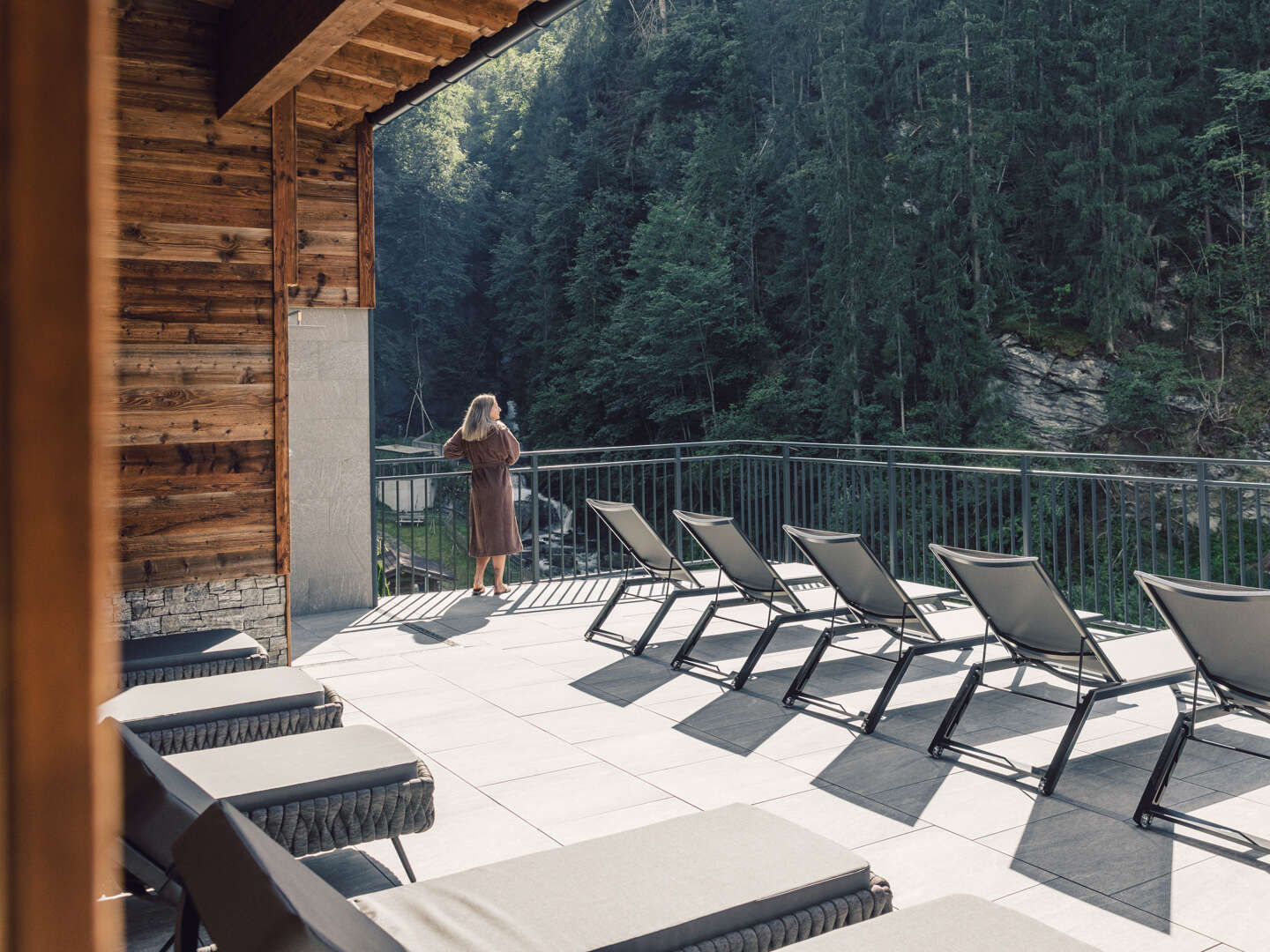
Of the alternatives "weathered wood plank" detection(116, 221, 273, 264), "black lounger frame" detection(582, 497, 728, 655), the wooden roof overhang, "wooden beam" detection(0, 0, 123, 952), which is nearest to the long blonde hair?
"black lounger frame" detection(582, 497, 728, 655)

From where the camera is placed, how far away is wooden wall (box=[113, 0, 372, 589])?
5.29 metres

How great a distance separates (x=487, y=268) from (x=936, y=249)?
18441 millimetres

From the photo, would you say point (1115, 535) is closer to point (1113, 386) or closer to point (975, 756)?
point (1113, 386)

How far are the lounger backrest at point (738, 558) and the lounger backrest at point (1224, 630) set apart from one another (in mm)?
2255

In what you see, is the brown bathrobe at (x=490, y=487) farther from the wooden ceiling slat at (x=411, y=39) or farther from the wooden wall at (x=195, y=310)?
the wooden ceiling slat at (x=411, y=39)

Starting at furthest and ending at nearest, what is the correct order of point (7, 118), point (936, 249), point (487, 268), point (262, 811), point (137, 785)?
point (487, 268), point (936, 249), point (262, 811), point (137, 785), point (7, 118)

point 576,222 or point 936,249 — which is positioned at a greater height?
point 576,222

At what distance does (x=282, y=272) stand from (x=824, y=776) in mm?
3837

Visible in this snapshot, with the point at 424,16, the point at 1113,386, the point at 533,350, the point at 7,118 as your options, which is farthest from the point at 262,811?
the point at 533,350

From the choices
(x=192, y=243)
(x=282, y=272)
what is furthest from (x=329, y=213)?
(x=192, y=243)

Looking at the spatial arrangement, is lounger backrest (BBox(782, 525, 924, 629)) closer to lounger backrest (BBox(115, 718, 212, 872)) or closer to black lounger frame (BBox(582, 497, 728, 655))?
black lounger frame (BBox(582, 497, 728, 655))

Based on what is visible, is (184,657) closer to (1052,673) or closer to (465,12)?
(465,12)

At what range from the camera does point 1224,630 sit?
338 cm

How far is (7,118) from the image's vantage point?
660mm
